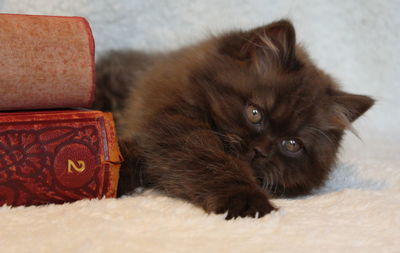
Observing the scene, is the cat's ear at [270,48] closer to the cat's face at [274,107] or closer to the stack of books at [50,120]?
the cat's face at [274,107]

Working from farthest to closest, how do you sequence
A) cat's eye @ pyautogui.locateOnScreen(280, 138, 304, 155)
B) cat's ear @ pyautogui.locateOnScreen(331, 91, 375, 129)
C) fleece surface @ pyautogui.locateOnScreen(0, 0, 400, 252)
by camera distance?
cat's ear @ pyautogui.locateOnScreen(331, 91, 375, 129), cat's eye @ pyautogui.locateOnScreen(280, 138, 304, 155), fleece surface @ pyautogui.locateOnScreen(0, 0, 400, 252)

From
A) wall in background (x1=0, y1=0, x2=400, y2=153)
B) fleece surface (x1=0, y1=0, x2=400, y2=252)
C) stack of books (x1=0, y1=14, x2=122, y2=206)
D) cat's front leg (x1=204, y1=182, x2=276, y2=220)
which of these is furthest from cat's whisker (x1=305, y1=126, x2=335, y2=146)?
wall in background (x1=0, y1=0, x2=400, y2=153)

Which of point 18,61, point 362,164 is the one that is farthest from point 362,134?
point 18,61

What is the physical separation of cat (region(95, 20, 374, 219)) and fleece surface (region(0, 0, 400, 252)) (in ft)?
0.26

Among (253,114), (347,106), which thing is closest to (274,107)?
(253,114)

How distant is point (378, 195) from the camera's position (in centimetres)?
151

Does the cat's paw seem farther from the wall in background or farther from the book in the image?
the wall in background

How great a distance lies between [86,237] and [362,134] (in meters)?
2.10

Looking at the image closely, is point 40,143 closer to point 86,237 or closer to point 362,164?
point 86,237

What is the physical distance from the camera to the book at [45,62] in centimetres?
121

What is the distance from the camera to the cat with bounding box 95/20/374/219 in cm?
138

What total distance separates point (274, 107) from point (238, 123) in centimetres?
12

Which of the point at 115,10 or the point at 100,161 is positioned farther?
the point at 115,10

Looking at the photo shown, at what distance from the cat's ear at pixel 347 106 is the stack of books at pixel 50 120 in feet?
2.44
